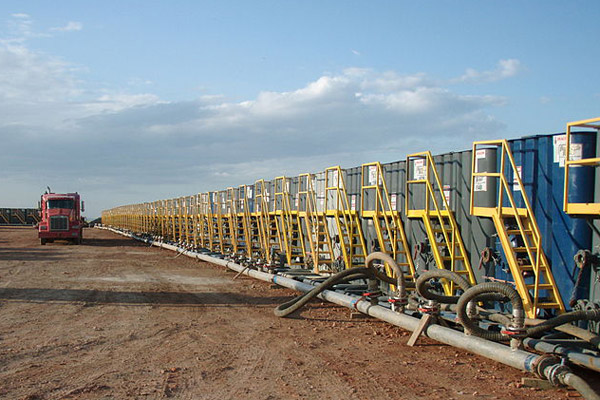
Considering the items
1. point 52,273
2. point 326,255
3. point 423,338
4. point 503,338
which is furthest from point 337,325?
point 52,273

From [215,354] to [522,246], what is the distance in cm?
449

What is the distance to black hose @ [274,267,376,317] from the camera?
355 inches

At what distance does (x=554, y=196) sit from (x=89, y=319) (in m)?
7.68

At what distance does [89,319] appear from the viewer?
9.84 meters

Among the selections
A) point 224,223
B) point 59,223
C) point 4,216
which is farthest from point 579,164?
point 4,216

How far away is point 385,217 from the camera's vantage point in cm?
1082

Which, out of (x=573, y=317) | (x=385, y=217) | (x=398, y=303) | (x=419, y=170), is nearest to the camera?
(x=573, y=317)

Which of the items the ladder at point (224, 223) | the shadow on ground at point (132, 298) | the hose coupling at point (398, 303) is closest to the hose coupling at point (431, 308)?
the hose coupling at point (398, 303)

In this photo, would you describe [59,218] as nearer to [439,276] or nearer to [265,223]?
[265,223]

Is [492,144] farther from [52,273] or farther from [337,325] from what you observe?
[52,273]

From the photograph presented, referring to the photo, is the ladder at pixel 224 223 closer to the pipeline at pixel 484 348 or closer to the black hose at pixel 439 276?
the pipeline at pixel 484 348

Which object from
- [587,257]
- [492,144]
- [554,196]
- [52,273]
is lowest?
[52,273]

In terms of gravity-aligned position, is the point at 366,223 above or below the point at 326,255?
above

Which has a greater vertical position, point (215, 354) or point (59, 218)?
point (59, 218)
